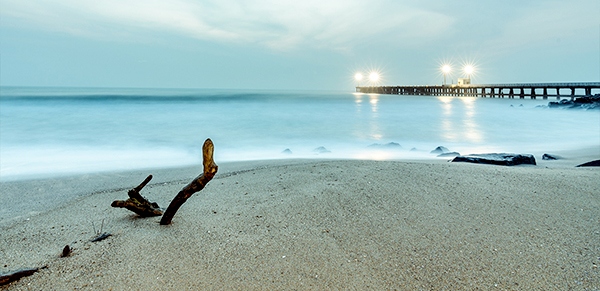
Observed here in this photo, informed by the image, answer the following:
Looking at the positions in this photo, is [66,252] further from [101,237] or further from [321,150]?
[321,150]

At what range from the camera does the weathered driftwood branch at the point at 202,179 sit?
2.14 meters

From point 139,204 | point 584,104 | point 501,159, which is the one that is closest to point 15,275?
point 139,204

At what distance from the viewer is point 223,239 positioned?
2.45m

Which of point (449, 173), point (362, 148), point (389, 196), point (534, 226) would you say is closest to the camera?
point (534, 226)

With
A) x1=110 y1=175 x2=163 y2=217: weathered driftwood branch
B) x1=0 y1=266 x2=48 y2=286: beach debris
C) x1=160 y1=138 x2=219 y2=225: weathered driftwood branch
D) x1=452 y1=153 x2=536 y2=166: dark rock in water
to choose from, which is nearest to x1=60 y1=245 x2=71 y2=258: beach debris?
x1=0 y1=266 x2=48 y2=286: beach debris

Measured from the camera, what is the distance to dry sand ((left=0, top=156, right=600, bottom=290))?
2.03 metres

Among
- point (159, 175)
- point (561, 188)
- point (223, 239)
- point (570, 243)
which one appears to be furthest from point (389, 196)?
point (159, 175)

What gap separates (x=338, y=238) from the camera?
2486 mm

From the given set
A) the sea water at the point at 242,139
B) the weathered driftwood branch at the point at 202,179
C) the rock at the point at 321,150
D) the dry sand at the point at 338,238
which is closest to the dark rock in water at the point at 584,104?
→ the sea water at the point at 242,139

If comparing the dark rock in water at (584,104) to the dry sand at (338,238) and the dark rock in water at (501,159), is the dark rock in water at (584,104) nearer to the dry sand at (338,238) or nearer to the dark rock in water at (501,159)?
the dark rock in water at (501,159)

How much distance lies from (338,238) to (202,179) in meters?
1.00

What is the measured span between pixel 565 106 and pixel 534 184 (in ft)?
85.3

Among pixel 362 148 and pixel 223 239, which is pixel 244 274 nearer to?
pixel 223 239

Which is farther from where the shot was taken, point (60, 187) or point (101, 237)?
point (60, 187)
